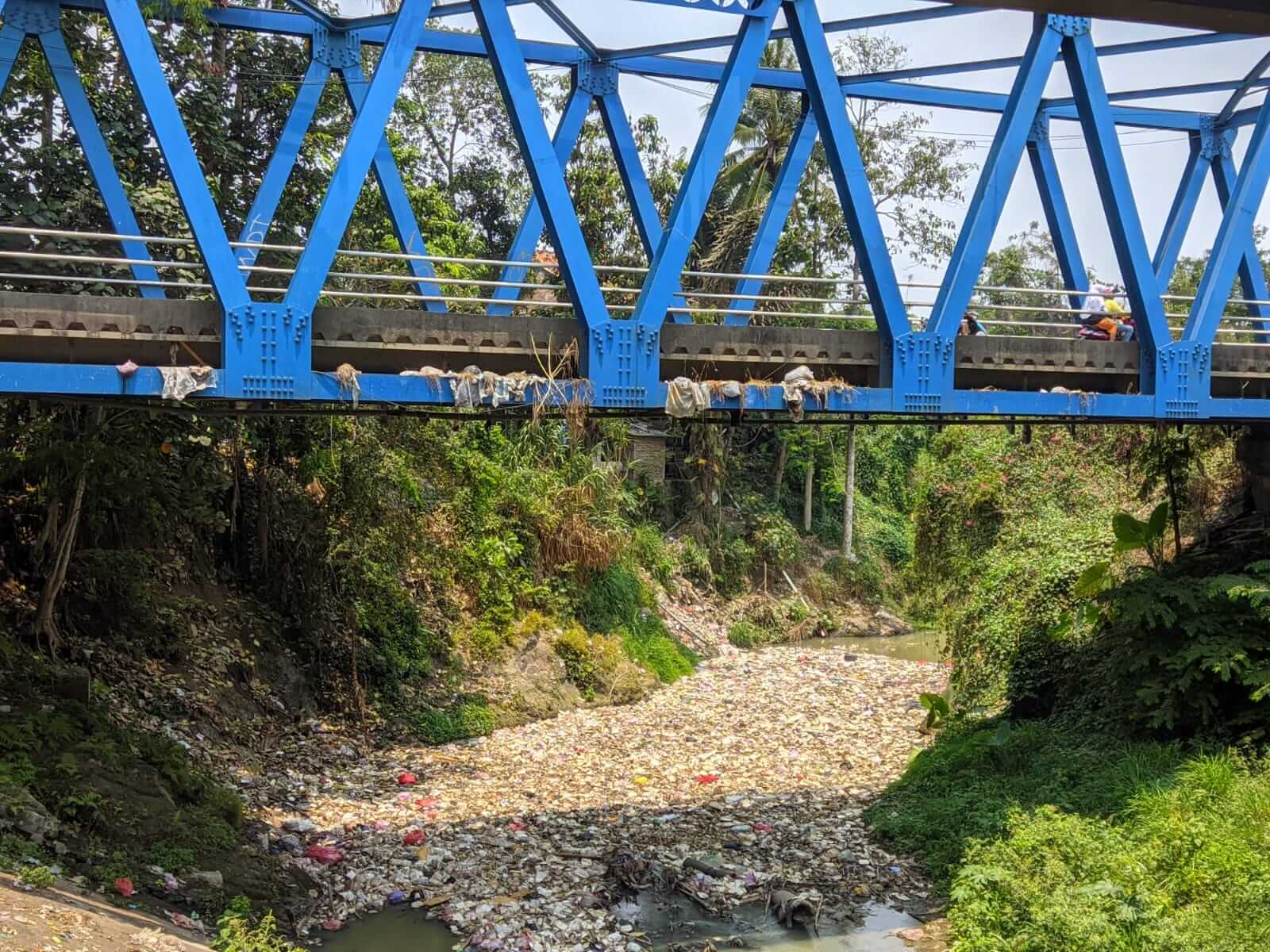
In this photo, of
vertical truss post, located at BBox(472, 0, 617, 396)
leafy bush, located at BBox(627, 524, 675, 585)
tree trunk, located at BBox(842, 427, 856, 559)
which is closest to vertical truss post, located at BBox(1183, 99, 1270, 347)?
vertical truss post, located at BBox(472, 0, 617, 396)

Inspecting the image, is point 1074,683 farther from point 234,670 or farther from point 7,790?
point 7,790

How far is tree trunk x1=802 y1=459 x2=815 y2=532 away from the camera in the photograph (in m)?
24.9

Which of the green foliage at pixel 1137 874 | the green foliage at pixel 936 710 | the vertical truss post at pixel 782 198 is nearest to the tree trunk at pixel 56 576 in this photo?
the vertical truss post at pixel 782 198

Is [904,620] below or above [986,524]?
below

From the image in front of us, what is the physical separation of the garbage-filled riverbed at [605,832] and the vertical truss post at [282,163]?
511 centimetres

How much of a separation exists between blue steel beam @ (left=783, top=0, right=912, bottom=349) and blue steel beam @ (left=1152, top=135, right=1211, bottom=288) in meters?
3.77

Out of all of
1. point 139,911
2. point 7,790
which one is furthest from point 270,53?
point 139,911

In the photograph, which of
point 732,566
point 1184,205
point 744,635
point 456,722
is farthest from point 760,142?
point 456,722

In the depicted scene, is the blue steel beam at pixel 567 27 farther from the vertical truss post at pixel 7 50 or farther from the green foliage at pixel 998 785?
the green foliage at pixel 998 785

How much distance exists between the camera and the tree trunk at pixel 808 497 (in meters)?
24.9

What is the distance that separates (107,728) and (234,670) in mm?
2995

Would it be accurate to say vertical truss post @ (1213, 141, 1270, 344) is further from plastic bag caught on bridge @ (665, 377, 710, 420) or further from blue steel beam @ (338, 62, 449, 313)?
blue steel beam @ (338, 62, 449, 313)

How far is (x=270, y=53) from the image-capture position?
13344 millimetres

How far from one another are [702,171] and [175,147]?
3530 millimetres
